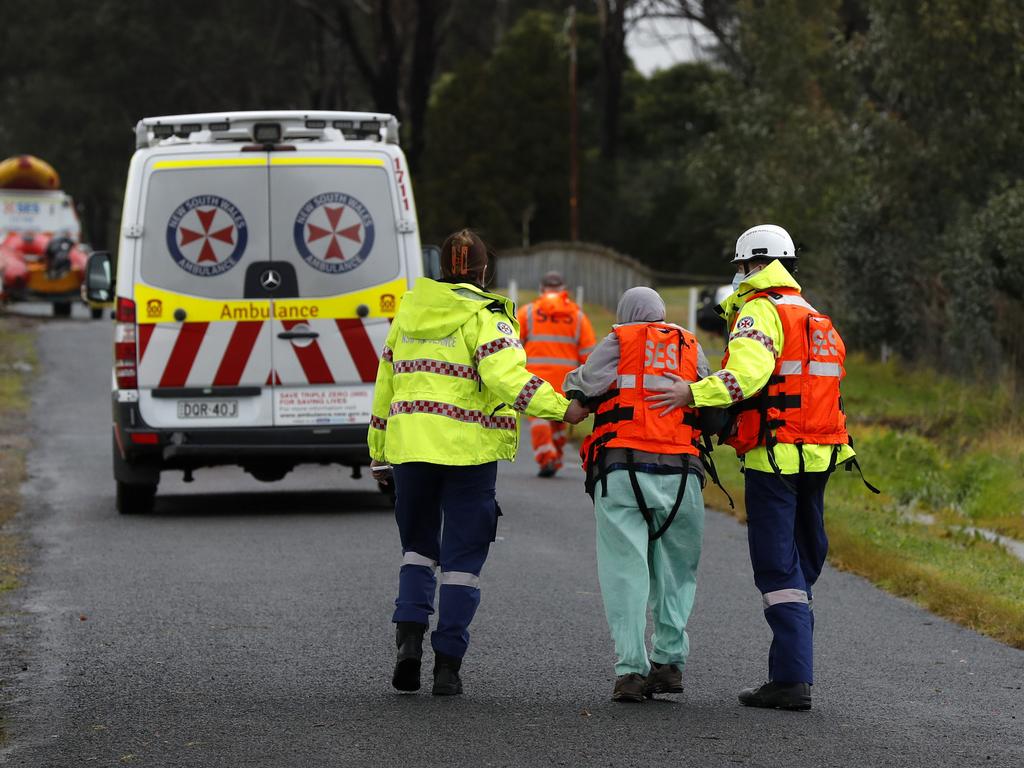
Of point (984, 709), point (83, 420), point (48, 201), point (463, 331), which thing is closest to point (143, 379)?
point (463, 331)

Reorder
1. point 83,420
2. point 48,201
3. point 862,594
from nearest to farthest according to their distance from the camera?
point 862,594 → point 83,420 → point 48,201

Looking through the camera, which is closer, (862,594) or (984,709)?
(984,709)

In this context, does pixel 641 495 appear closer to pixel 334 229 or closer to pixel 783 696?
pixel 783 696

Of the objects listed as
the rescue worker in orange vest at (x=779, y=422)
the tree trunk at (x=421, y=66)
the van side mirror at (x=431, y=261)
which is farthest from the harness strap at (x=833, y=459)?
the tree trunk at (x=421, y=66)

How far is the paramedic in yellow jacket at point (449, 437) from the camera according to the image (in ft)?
24.3

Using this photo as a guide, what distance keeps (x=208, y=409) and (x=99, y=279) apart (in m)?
1.72

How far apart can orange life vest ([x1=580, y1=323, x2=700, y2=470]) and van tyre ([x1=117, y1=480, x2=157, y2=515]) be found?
7133mm

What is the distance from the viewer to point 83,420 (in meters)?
22.6

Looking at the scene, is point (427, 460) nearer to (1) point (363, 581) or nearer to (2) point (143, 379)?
(1) point (363, 581)

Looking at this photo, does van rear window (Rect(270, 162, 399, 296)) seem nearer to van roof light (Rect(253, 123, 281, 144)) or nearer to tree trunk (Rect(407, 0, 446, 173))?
van roof light (Rect(253, 123, 281, 144))

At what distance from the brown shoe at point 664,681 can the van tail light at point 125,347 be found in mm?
6714

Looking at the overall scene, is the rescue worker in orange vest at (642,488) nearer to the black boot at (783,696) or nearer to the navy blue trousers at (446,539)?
the black boot at (783,696)

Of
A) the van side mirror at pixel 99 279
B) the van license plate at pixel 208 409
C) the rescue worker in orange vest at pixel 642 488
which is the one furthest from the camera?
the van side mirror at pixel 99 279

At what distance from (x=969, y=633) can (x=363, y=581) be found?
126 inches
